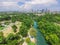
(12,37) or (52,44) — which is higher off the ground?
(12,37)

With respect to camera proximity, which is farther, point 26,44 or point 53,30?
point 53,30

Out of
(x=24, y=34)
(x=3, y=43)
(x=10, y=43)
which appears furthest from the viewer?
(x=24, y=34)

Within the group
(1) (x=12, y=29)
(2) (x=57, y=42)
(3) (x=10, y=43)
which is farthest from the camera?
(1) (x=12, y=29)

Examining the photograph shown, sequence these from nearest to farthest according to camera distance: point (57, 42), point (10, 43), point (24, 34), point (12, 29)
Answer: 1. point (10, 43)
2. point (57, 42)
3. point (24, 34)
4. point (12, 29)

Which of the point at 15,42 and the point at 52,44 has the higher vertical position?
the point at 15,42

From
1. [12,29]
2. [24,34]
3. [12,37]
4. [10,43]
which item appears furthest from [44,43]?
[12,29]

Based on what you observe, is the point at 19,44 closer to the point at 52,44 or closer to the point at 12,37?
the point at 12,37

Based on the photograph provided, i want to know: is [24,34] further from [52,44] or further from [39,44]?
[52,44]

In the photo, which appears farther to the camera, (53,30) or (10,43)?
(53,30)

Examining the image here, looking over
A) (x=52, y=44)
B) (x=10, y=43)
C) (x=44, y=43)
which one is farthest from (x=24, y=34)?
(x=10, y=43)
